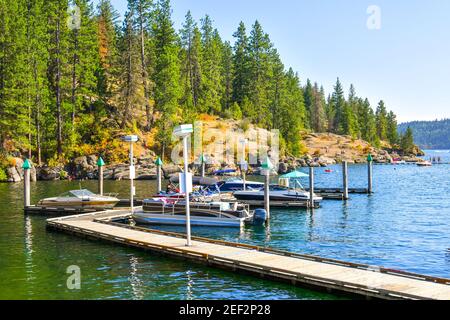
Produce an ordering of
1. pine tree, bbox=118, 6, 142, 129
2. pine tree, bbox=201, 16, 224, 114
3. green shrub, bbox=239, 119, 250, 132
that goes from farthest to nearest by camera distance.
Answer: pine tree, bbox=201, 16, 224, 114 < green shrub, bbox=239, 119, 250, 132 < pine tree, bbox=118, 6, 142, 129

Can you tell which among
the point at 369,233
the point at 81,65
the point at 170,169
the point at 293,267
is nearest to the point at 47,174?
the point at 170,169

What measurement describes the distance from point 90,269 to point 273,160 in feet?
251

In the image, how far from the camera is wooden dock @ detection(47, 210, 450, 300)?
16859mm

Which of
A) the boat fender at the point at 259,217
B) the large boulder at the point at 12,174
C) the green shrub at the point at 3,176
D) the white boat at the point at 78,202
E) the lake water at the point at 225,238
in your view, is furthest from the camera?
the large boulder at the point at 12,174

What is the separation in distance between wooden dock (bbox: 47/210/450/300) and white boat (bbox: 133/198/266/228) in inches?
228

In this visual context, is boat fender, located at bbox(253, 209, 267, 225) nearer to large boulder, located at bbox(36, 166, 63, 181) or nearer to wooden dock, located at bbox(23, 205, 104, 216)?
wooden dock, located at bbox(23, 205, 104, 216)

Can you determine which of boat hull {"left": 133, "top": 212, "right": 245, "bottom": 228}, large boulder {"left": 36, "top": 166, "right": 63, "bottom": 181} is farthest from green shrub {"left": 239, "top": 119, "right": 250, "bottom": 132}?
boat hull {"left": 133, "top": 212, "right": 245, "bottom": 228}

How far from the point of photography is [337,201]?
160ft

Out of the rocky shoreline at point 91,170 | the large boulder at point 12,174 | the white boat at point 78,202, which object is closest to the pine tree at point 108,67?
the rocky shoreline at point 91,170

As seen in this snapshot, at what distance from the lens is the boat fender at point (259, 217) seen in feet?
113

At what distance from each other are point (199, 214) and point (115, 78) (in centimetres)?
5648

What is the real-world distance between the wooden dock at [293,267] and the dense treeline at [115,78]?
47.0 metres

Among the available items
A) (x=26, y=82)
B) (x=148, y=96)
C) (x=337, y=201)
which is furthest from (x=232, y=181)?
(x=148, y=96)

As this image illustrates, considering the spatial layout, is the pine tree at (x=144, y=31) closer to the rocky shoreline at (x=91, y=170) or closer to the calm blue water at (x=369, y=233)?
the rocky shoreline at (x=91, y=170)
